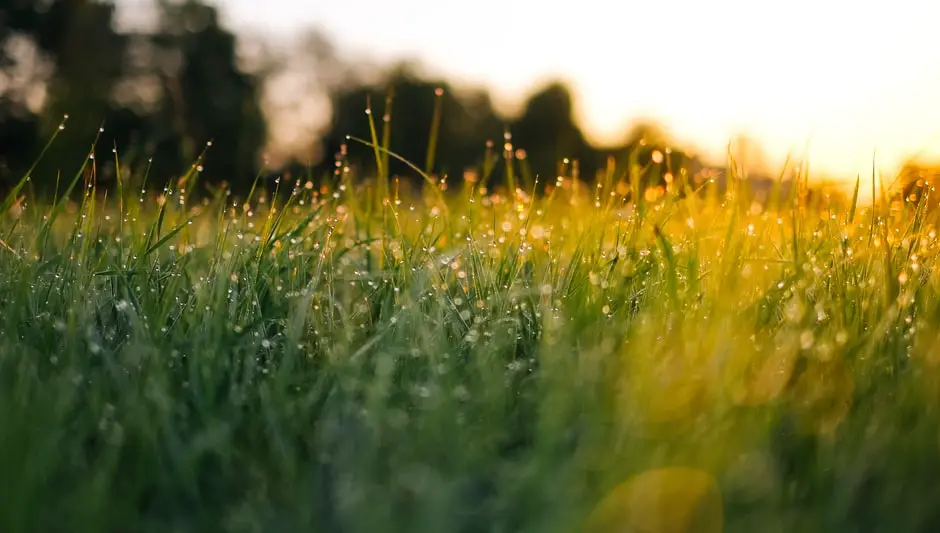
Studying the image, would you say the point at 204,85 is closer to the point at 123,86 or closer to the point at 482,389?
the point at 123,86

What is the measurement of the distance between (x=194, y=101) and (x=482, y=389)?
2385 cm

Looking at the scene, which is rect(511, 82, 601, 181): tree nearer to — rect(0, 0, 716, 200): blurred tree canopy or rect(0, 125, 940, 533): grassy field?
rect(0, 0, 716, 200): blurred tree canopy

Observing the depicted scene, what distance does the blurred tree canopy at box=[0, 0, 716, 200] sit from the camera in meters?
20.2

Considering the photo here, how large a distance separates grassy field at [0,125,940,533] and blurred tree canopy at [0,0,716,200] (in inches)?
572

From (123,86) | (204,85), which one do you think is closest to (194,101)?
(204,85)

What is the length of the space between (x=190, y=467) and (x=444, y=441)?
0.42 m

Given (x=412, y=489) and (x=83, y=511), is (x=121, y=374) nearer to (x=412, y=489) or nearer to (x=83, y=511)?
(x=83, y=511)

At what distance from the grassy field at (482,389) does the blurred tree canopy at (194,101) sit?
1452 centimetres

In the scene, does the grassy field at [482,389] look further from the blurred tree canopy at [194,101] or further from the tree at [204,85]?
the tree at [204,85]

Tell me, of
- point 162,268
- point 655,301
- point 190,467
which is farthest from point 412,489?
point 162,268

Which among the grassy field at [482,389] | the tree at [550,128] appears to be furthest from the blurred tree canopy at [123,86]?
the grassy field at [482,389]

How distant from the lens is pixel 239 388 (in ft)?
5.42

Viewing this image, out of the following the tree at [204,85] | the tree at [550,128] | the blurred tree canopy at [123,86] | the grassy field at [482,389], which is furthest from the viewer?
the tree at [550,128]

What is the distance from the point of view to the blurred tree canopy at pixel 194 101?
20.2 metres
